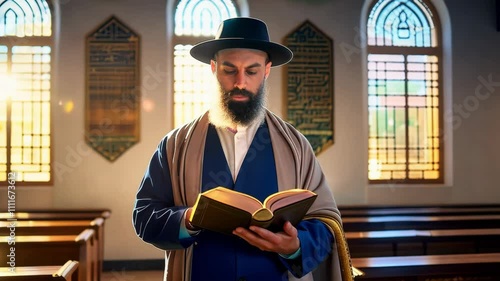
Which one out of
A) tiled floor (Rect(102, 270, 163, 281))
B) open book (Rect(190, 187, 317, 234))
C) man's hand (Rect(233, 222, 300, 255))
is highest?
open book (Rect(190, 187, 317, 234))

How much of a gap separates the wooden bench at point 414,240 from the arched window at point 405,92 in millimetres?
2549

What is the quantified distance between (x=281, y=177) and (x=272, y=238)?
13.4 inches

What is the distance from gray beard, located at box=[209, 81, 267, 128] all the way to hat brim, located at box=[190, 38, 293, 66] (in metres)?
0.12

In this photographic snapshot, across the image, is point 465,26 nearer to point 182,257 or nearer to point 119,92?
point 119,92

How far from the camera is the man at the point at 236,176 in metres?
1.68

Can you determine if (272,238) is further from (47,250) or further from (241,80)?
(47,250)

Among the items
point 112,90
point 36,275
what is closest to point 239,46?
point 36,275

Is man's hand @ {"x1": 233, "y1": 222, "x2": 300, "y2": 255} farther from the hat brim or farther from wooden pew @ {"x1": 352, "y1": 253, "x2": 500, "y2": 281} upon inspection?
wooden pew @ {"x1": 352, "y1": 253, "x2": 500, "y2": 281}

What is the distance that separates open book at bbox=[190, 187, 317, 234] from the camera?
1447 mm

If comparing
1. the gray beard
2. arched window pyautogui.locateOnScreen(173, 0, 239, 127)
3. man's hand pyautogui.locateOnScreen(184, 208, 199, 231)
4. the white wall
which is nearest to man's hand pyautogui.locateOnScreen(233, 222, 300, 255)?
man's hand pyautogui.locateOnScreen(184, 208, 199, 231)

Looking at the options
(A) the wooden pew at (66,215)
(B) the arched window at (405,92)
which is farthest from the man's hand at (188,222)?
(B) the arched window at (405,92)

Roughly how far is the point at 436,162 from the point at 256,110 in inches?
274

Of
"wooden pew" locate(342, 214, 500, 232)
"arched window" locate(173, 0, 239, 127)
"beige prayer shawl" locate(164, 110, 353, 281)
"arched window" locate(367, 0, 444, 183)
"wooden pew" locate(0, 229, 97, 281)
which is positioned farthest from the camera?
"arched window" locate(367, 0, 444, 183)

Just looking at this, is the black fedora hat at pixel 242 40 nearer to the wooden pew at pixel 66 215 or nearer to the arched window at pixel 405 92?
the wooden pew at pixel 66 215
